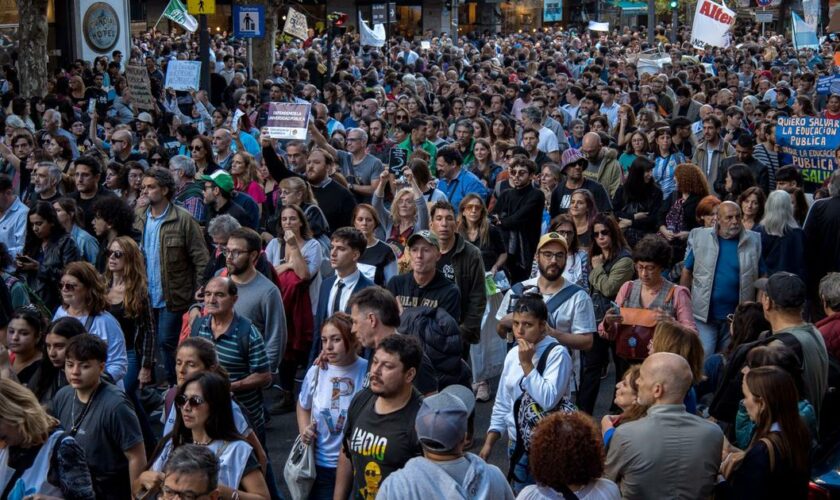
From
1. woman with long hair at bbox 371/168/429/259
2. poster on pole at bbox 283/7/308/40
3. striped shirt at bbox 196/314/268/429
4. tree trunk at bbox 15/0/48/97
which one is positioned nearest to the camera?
striped shirt at bbox 196/314/268/429

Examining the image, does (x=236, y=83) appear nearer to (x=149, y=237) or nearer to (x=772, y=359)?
(x=149, y=237)

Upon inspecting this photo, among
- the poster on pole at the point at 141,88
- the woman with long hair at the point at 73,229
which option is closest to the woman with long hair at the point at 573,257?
the woman with long hair at the point at 73,229

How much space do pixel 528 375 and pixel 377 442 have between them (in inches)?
39.9

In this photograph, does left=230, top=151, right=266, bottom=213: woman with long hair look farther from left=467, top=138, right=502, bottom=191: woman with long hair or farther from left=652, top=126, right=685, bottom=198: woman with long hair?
left=652, top=126, right=685, bottom=198: woman with long hair

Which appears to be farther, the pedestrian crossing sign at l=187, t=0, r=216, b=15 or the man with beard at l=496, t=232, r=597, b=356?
the pedestrian crossing sign at l=187, t=0, r=216, b=15

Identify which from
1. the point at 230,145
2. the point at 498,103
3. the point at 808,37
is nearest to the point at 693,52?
the point at 808,37

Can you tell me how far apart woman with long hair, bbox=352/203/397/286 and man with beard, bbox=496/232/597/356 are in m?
1.32

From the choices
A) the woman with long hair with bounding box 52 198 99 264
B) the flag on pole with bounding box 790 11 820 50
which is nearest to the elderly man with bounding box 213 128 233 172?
the woman with long hair with bounding box 52 198 99 264

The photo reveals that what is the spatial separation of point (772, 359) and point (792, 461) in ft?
2.31

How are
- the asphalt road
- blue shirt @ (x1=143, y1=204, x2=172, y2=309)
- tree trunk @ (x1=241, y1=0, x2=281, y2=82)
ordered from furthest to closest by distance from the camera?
tree trunk @ (x1=241, y1=0, x2=281, y2=82)
blue shirt @ (x1=143, y1=204, x2=172, y2=309)
the asphalt road

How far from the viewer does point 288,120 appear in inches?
490

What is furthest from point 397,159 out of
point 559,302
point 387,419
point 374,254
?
point 387,419

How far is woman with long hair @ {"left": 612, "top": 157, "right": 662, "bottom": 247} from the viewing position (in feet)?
36.2

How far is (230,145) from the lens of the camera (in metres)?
12.8
